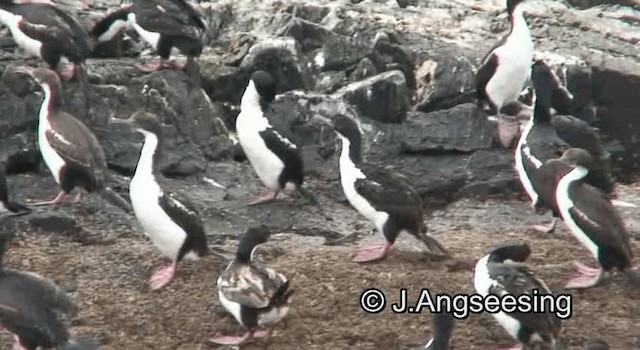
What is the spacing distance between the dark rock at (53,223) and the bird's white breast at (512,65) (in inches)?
185

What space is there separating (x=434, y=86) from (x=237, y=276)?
18.1 ft

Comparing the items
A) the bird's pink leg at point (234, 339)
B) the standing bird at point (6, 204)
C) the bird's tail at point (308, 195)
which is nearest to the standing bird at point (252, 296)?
the bird's pink leg at point (234, 339)

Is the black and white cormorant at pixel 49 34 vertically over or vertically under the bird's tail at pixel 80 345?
under

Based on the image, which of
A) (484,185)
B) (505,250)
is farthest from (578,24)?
(505,250)

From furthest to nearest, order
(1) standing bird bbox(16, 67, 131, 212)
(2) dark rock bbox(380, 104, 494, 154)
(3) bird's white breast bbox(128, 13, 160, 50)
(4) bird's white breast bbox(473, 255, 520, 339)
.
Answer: (3) bird's white breast bbox(128, 13, 160, 50), (2) dark rock bbox(380, 104, 494, 154), (1) standing bird bbox(16, 67, 131, 212), (4) bird's white breast bbox(473, 255, 520, 339)

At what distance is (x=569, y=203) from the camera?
12.2 metres

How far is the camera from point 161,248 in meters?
12.2

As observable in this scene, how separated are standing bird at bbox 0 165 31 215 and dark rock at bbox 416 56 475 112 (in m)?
4.72

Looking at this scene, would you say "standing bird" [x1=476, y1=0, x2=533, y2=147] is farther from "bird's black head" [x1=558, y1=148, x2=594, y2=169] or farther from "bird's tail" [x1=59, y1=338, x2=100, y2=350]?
"bird's tail" [x1=59, y1=338, x2=100, y2=350]

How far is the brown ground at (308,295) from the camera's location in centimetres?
1102

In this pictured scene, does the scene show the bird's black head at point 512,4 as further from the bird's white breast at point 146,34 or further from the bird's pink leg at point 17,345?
the bird's pink leg at point 17,345

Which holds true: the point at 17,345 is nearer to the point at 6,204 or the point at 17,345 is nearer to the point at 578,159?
the point at 6,204

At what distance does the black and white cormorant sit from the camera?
1476 cm

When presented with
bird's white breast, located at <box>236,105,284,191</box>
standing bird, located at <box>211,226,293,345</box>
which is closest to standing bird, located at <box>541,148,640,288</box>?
standing bird, located at <box>211,226,293,345</box>
